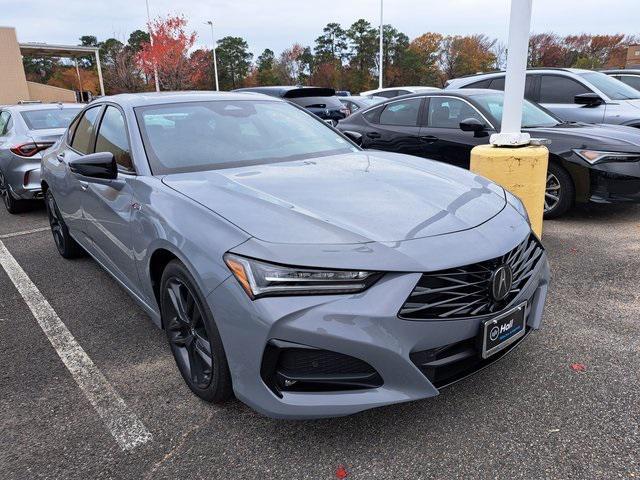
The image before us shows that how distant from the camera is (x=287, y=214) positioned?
215cm

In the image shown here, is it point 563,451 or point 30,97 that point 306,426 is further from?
point 30,97

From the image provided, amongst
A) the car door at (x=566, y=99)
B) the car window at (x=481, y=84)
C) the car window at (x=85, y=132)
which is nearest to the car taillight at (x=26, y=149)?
the car window at (x=85, y=132)

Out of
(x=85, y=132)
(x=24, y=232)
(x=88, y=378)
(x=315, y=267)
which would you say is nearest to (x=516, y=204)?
(x=315, y=267)

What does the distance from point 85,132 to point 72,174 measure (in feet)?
1.37

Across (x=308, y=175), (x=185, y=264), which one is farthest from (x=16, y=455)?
(x=308, y=175)

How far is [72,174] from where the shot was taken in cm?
386

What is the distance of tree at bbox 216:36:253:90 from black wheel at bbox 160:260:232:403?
2311 inches

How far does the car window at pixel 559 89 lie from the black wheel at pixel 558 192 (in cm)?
288

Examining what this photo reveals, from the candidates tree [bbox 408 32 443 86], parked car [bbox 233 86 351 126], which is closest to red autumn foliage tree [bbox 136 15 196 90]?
tree [bbox 408 32 443 86]

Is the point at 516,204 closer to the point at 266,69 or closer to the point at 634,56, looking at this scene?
the point at 634,56

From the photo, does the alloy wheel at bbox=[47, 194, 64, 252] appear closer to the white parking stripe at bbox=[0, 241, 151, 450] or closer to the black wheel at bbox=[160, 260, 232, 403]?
the white parking stripe at bbox=[0, 241, 151, 450]

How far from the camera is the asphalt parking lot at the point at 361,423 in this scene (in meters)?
1.98

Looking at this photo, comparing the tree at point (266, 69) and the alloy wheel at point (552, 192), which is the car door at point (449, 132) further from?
the tree at point (266, 69)

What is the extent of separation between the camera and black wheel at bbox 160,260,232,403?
7.01 feet
